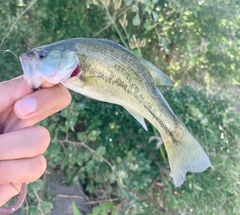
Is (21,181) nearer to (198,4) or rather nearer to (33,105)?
(33,105)

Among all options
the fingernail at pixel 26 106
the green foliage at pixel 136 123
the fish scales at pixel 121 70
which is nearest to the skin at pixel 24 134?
the fingernail at pixel 26 106

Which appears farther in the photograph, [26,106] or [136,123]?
[136,123]

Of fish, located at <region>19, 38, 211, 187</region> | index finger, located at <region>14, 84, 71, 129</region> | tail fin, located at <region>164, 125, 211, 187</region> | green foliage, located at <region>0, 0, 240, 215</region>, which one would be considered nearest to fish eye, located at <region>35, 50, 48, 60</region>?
fish, located at <region>19, 38, 211, 187</region>

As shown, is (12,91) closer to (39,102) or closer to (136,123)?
(39,102)

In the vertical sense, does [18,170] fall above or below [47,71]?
below

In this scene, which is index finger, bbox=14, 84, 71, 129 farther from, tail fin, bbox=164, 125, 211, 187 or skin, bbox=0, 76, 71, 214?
tail fin, bbox=164, 125, 211, 187

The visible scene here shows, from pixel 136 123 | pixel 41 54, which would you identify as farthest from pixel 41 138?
pixel 136 123
